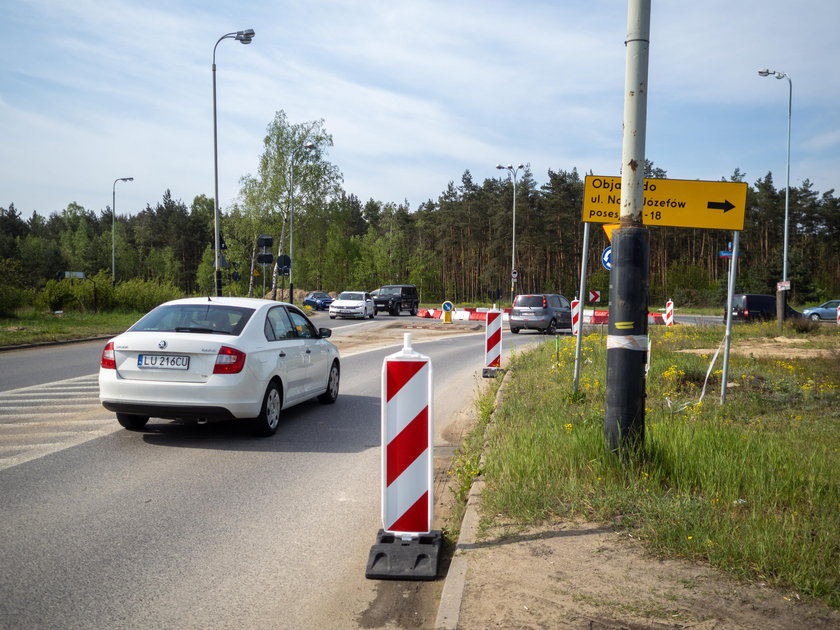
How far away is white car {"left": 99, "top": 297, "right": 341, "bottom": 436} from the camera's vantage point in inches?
291

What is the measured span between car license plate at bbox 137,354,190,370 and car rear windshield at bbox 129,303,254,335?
0.42m

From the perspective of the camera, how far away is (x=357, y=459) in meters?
7.11

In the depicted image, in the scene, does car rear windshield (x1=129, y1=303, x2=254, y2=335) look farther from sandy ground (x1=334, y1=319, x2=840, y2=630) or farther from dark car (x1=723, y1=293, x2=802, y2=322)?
dark car (x1=723, y1=293, x2=802, y2=322)

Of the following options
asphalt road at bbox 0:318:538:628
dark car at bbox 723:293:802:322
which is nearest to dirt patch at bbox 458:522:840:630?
asphalt road at bbox 0:318:538:628

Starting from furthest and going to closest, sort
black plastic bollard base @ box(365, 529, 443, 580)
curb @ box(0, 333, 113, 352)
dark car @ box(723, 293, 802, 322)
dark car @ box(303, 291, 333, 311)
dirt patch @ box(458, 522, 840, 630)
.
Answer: dark car @ box(303, 291, 333, 311) → dark car @ box(723, 293, 802, 322) → curb @ box(0, 333, 113, 352) → black plastic bollard base @ box(365, 529, 443, 580) → dirt patch @ box(458, 522, 840, 630)

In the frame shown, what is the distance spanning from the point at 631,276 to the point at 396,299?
137 ft

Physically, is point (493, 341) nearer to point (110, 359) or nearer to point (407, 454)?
point (110, 359)

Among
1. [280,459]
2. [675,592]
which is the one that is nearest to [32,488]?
[280,459]

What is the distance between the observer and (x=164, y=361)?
24.5ft

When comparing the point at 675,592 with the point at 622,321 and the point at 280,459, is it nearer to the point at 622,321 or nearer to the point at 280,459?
the point at 622,321

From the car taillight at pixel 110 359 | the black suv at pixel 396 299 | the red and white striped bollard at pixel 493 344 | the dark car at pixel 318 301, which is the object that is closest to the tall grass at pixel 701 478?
the car taillight at pixel 110 359

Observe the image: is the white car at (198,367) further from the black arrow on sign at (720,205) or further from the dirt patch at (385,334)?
the dirt patch at (385,334)

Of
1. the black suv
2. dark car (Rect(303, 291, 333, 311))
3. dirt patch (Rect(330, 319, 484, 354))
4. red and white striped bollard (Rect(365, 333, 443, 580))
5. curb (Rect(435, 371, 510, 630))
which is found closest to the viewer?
curb (Rect(435, 371, 510, 630))

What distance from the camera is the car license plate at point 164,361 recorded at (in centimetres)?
742
